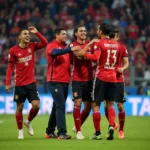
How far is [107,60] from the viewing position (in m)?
13.3

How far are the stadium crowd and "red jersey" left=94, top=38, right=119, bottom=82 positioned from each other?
1429 centimetres

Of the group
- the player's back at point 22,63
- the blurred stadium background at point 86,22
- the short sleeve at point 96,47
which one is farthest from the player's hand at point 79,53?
the blurred stadium background at point 86,22

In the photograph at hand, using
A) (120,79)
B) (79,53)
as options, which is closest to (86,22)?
(120,79)

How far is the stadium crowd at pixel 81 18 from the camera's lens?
1132 inches

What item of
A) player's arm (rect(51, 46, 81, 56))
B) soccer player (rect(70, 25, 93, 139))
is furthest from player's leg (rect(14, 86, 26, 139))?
player's arm (rect(51, 46, 81, 56))

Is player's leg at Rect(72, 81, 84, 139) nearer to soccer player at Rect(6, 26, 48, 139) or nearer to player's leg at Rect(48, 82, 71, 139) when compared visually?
player's leg at Rect(48, 82, 71, 139)

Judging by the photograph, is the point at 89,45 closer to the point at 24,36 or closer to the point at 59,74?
the point at 59,74

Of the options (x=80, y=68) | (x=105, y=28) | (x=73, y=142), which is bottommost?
(x=73, y=142)

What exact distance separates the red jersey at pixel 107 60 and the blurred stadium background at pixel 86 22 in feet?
39.9

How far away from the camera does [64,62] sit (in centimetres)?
1383

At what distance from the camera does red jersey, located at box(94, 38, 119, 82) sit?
13188mm

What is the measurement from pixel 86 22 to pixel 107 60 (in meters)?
16.8

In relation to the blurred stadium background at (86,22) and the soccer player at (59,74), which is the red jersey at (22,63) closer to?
the soccer player at (59,74)

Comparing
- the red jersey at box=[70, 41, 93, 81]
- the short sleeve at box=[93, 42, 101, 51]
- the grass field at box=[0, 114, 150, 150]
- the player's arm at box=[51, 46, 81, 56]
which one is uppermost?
the short sleeve at box=[93, 42, 101, 51]
